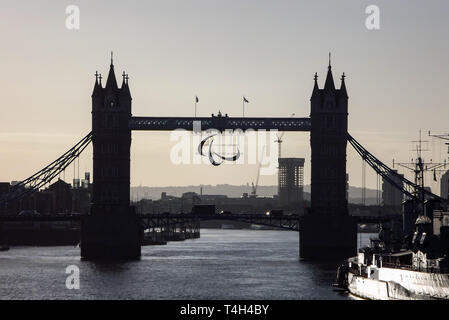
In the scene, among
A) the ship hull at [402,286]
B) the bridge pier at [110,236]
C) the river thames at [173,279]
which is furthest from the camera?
the bridge pier at [110,236]

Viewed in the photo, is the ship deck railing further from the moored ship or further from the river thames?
the river thames

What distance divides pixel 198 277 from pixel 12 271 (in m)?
23.9

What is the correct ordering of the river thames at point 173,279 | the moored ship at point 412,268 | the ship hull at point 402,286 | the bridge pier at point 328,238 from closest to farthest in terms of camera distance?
the ship hull at point 402,286, the moored ship at point 412,268, the river thames at point 173,279, the bridge pier at point 328,238

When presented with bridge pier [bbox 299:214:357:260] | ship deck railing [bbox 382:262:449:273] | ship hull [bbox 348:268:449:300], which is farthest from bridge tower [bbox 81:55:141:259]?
ship deck railing [bbox 382:262:449:273]

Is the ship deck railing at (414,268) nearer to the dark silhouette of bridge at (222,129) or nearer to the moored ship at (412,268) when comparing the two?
the moored ship at (412,268)

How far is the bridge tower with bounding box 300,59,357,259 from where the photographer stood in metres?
195

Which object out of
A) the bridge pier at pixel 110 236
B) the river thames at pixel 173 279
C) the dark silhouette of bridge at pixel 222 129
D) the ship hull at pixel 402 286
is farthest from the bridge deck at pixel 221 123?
the ship hull at pixel 402 286

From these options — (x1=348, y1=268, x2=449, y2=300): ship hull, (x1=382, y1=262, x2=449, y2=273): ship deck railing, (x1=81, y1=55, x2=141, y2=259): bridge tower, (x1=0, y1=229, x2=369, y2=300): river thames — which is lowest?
(x1=0, y1=229, x2=369, y2=300): river thames

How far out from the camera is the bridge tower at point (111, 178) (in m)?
194

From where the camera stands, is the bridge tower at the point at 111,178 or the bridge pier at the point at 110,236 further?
the bridge tower at the point at 111,178

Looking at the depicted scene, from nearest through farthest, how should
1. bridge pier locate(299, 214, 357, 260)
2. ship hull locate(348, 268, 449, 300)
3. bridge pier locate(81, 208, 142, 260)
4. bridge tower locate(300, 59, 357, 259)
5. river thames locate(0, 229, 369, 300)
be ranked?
1. ship hull locate(348, 268, 449, 300)
2. river thames locate(0, 229, 369, 300)
3. bridge pier locate(81, 208, 142, 260)
4. bridge pier locate(299, 214, 357, 260)
5. bridge tower locate(300, 59, 357, 259)

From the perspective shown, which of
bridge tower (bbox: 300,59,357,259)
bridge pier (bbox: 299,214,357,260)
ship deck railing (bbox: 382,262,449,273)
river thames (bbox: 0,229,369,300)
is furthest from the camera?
bridge tower (bbox: 300,59,357,259)

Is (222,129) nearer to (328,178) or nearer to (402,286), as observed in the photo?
(328,178)

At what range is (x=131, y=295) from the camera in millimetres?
129375
